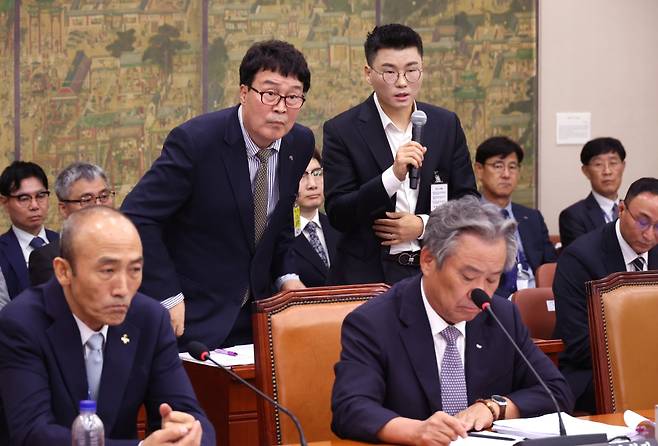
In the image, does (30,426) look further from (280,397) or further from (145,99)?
(145,99)

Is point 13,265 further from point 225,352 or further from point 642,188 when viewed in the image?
point 642,188

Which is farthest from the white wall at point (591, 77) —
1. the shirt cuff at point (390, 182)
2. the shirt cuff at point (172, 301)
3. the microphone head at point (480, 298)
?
the microphone head at point (480, 298)

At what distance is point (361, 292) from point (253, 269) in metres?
0.49

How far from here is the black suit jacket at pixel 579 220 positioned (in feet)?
20.5

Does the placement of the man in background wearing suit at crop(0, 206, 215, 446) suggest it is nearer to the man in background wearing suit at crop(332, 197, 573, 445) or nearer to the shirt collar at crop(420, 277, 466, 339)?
the man in background wearing suit at crop(332, 197, 573, 445)

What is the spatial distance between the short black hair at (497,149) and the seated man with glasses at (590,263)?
6.93ft

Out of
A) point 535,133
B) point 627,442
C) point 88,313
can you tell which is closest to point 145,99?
point 535,133

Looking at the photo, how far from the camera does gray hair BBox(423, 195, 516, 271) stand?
278cm

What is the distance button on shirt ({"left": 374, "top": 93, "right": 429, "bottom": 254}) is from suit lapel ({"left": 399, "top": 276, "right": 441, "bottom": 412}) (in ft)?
2.76

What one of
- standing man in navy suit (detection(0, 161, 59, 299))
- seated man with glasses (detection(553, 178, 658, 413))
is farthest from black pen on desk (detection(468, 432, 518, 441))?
standing man in navy suit (detection(0, 161, 59, 299))

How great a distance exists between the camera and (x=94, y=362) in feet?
8.32

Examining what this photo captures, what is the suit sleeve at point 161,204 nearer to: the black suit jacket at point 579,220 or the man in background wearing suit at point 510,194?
the man in background wearing suit at point 510,194

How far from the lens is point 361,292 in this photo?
3.13 metres

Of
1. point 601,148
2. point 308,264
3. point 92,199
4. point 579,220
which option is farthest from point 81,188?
point 601,148
